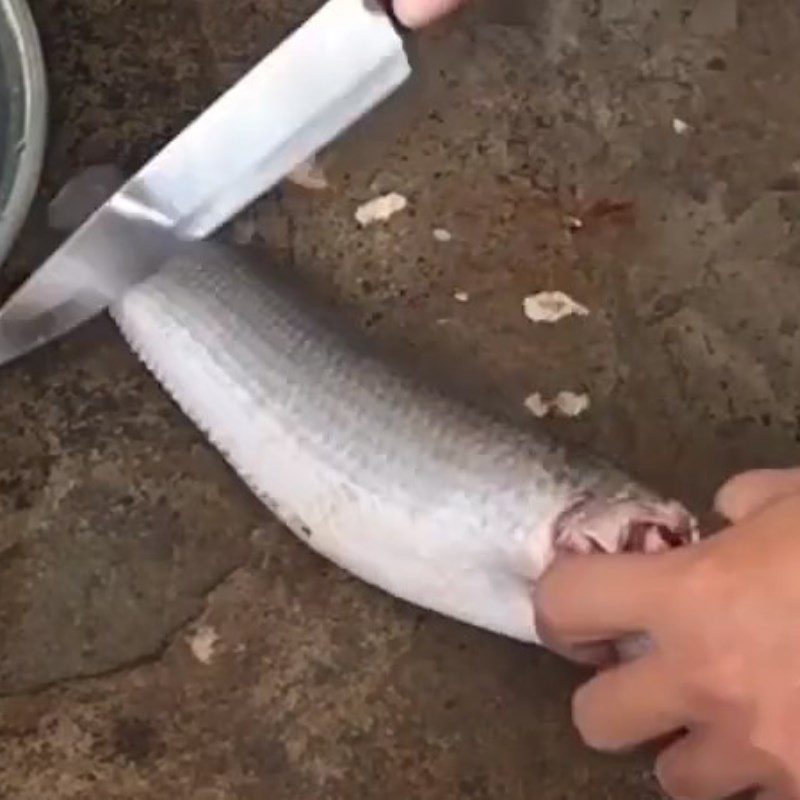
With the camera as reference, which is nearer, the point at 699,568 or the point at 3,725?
the point at 699,568

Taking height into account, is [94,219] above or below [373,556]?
above

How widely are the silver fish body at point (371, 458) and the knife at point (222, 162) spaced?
28 millimetres

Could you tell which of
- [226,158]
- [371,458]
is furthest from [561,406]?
[226,158]

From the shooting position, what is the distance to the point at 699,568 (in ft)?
3.80

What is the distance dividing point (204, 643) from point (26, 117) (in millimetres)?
406

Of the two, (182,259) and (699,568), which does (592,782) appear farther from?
(182,259)

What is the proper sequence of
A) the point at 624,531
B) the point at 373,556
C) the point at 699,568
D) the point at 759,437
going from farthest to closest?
the point at 759,437 → the point at 373,556 → the point at 624,531 → the point at 699,568

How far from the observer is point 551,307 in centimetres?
158

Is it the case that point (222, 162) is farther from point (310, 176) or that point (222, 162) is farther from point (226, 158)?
point (310, 176)

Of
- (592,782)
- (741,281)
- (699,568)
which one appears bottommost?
(592,782)

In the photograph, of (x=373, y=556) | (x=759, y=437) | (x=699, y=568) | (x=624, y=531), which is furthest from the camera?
(x=759, y=437)

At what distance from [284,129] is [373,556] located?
1.01 ft

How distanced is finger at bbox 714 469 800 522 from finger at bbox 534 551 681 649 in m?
0.06

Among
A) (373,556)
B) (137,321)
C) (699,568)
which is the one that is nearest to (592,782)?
(373,556)
